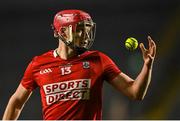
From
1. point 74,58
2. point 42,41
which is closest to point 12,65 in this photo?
point 42,41

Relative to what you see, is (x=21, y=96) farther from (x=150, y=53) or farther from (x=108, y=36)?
(x=108, y=36)

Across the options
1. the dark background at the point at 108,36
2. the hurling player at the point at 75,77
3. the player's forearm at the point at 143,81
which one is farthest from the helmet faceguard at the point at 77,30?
the dark background at the point at 108,36

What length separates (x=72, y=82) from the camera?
4.13m

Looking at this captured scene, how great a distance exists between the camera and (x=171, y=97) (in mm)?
9023

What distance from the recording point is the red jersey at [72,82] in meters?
4.05

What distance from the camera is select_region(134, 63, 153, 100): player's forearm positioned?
3928mm

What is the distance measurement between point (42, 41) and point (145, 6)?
183cm

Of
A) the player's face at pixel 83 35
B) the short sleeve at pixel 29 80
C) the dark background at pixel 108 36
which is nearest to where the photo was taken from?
the player's face at pixel 83 35

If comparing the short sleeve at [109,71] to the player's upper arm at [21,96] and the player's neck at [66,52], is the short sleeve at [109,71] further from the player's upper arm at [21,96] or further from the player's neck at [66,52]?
the player's upper arm at [21,96]

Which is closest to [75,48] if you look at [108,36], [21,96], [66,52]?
[66,52]

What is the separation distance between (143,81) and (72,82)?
47 centimetres

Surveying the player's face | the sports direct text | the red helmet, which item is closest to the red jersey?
the sports direct text

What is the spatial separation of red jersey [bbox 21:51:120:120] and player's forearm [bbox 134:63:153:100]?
Result: 180 millimetres

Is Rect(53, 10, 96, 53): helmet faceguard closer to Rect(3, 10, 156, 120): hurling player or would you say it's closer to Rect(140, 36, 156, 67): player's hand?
Rect(3, 10, 156, 120): hurling player
